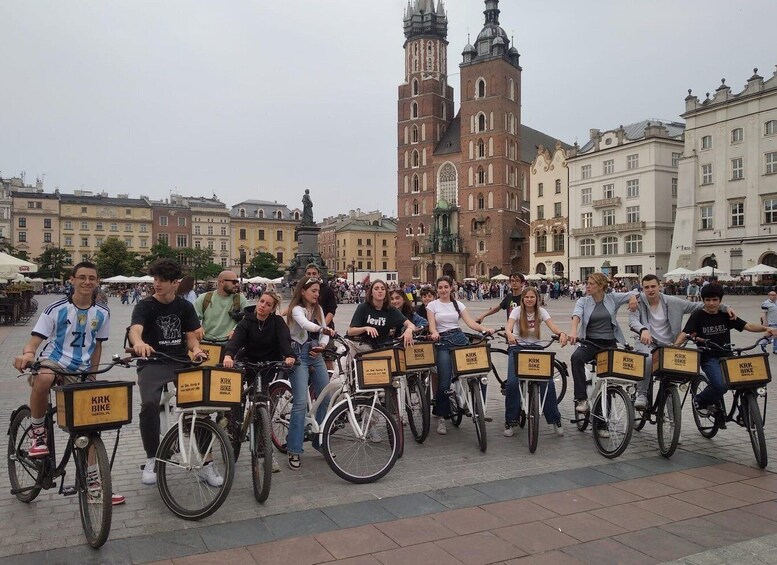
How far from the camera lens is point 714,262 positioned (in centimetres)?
4794

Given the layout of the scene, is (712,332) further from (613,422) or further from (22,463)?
(22,463)

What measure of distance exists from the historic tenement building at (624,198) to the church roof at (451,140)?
2455 cm

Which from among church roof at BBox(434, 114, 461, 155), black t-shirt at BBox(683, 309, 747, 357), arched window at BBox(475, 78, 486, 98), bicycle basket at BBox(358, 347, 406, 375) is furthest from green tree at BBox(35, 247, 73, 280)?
black t-shirt at BBox(683, 309, 747, 357)

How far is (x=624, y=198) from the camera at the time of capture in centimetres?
5847

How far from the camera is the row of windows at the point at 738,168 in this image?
44.3m

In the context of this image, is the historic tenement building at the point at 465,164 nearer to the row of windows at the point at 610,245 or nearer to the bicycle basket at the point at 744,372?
the row of windows at the point at 610,245

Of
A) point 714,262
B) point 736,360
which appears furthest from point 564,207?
point 736,360

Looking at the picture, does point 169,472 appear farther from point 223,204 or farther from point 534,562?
point 223,204

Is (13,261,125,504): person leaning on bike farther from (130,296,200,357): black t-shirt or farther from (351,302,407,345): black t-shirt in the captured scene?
(351,302,407,345): black t-shirt

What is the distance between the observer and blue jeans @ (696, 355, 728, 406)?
20.8 feet

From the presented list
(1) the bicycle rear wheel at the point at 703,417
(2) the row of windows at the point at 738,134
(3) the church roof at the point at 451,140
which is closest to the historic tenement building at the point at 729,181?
(2) the row of windows at the point at 738,134

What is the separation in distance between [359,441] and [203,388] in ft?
5.33

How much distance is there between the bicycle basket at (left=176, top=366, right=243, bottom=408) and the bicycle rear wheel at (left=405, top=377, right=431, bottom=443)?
2552mm

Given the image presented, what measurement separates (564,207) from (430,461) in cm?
6313
